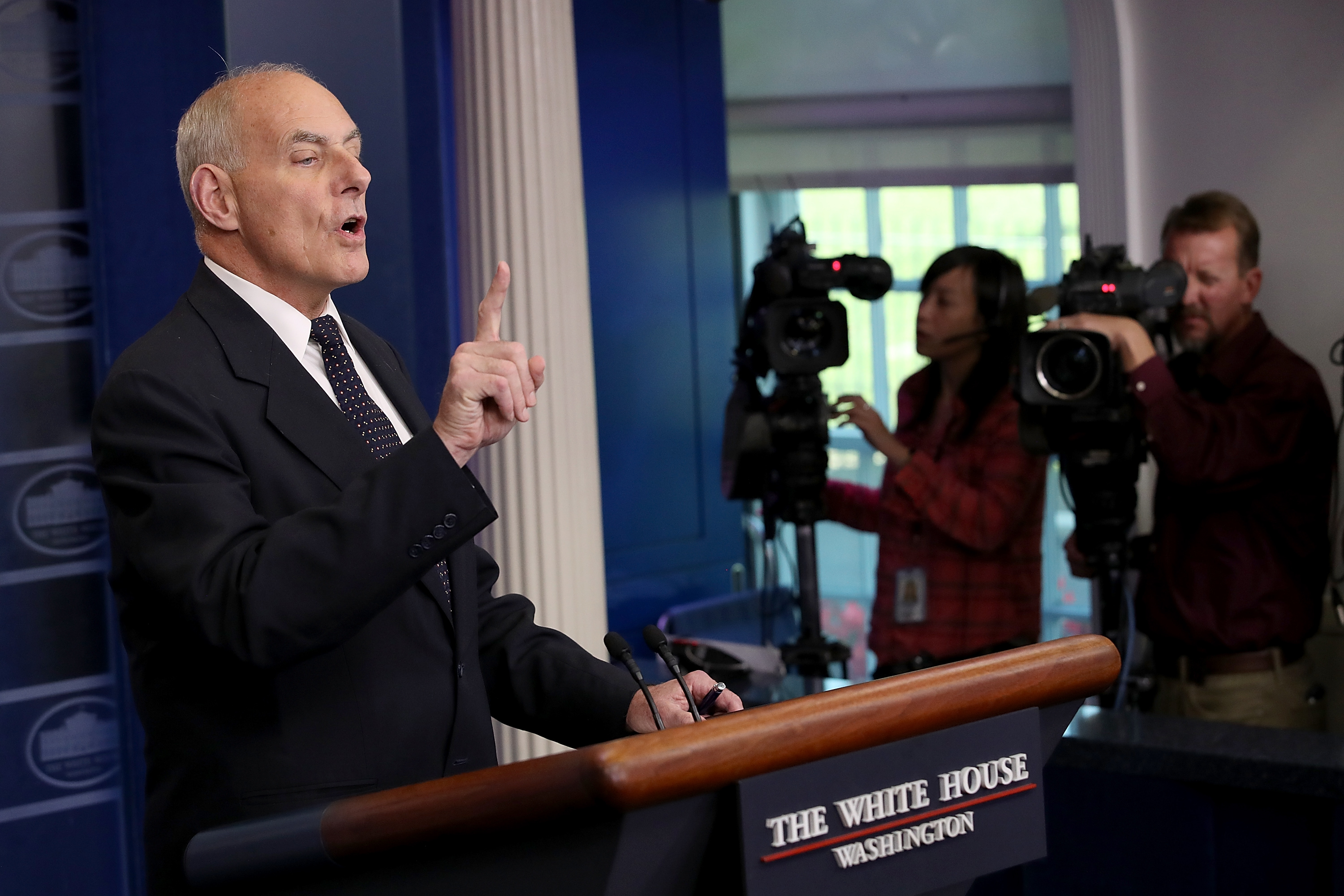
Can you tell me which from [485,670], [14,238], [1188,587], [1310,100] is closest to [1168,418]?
[1188,587]

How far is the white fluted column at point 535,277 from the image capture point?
7.77 ft

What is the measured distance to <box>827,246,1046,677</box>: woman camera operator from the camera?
2744 millimetres

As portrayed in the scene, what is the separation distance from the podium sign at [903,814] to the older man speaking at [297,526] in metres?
0.34

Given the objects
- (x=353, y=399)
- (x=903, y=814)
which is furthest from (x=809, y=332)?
(x=903, y=814)

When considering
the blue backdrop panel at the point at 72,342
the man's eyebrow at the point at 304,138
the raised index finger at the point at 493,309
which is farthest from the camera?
the blue backdrop panel at the point at 72,342

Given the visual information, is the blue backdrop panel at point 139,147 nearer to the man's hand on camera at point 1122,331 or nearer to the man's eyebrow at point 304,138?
the man's eyebrow at point 304,138

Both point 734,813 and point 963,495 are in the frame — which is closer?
point 734,813

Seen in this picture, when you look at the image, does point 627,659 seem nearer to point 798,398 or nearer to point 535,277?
point 535,277

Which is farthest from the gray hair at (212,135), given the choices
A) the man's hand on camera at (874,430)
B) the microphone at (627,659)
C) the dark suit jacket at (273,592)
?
the man's hand on camera at (874,430)

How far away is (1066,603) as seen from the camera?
5363 mm

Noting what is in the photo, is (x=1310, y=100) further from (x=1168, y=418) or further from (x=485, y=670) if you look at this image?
(x=485, y=670)

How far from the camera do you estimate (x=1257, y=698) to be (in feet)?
8.29

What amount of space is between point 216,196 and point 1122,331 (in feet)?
6.03

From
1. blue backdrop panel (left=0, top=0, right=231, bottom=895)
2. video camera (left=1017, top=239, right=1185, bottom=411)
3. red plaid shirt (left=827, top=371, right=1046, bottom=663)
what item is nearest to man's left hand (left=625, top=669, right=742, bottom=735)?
blue backdrop panel (left=0, top=0, right=231, bottom=895)
